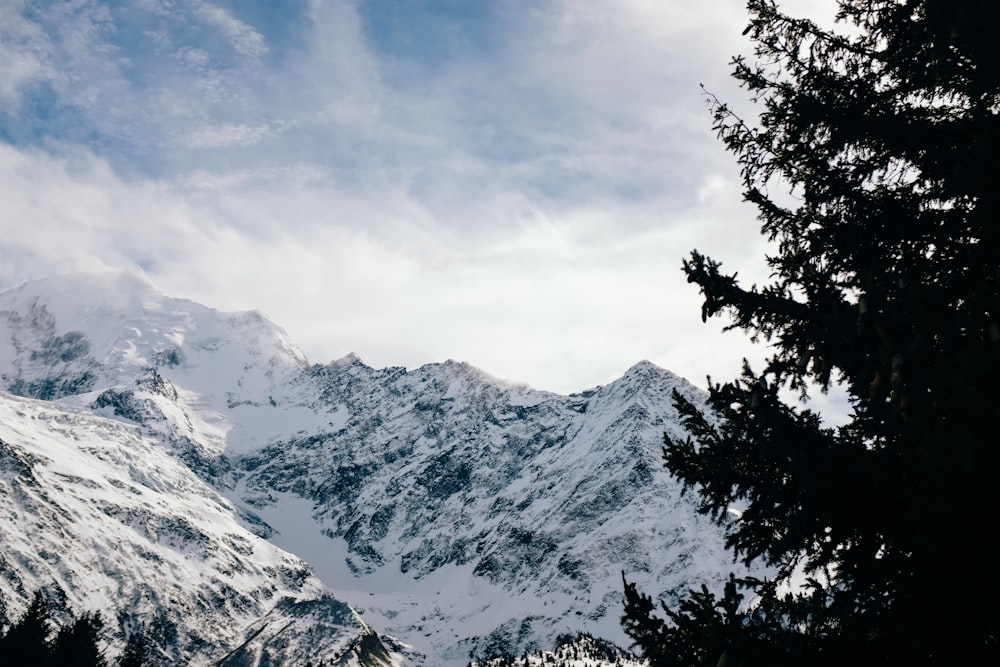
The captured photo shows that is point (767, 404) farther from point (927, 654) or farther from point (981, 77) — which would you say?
point (981, 77)

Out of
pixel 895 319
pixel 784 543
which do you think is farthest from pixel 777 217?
pixel 784 543

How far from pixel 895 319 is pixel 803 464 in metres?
1.73

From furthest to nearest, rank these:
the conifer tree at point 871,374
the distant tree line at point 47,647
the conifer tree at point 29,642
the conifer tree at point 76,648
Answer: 1. the conifer tree at point 76,648
2. the distant tree line at point 47,647
3. the conifer tree at point 29,642
4. the conifer tree at point 871,374

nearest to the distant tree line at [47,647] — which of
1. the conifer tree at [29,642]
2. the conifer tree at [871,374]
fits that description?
the conifer tree at [29,642]

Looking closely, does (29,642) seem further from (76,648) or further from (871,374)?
(871,374)

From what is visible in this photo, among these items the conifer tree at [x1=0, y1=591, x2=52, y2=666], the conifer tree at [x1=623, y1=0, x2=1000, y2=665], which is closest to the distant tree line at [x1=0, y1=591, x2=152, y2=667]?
the conifer tree at [x1=0, y1=591, x2=52, y2=666]

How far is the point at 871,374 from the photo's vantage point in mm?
6734

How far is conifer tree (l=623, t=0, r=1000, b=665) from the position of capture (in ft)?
17.9

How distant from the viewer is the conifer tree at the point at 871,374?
5.45m

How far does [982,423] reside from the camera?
5254 millimetres

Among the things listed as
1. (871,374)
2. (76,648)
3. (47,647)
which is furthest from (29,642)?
(871,374)

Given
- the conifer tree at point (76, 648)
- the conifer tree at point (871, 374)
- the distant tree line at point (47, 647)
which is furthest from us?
the conifer tree at point (76, 648)

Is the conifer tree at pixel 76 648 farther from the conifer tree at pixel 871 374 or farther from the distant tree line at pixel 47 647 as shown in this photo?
the conifer tree at pixel 871 374

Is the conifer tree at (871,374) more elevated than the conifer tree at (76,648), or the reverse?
the conifer tree at (871,374)
